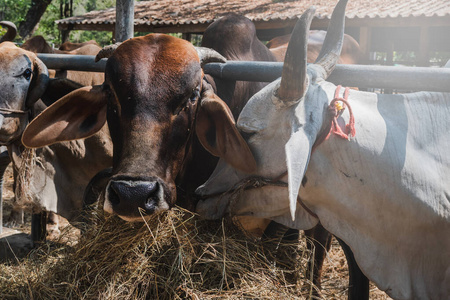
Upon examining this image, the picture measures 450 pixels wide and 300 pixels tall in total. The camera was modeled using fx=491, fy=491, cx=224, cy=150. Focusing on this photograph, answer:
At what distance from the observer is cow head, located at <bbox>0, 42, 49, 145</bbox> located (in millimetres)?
3410

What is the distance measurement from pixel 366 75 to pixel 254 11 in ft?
33.2

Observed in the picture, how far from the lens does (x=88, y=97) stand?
2.72 meters

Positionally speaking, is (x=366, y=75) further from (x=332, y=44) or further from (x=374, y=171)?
(x=374, y=171)

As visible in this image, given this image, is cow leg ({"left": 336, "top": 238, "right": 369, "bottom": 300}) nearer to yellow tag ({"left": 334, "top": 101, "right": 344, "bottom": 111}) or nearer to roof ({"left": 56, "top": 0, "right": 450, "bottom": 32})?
yellow tag ({"left": 334, "top": 101, "right": 344, "bottom": 111})

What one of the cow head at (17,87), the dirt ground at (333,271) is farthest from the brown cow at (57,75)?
the dirt ground at (333,271)

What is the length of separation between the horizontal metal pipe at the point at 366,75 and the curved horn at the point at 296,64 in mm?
667

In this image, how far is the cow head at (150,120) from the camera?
2.21 meters

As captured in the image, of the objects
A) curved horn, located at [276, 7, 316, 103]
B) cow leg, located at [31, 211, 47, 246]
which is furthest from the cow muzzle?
cow leg, located at [31, 211, 47, 246]

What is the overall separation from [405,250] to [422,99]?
2.34 feet

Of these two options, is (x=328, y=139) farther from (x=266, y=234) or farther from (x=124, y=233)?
(x=124, y=233)

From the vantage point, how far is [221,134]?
2549 mm

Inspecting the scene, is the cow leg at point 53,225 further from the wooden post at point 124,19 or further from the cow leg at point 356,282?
the cow leg at point 356,282

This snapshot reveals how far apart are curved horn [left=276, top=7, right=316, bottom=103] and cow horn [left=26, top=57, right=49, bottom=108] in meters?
2.12

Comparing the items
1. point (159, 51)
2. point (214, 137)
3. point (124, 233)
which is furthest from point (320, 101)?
point (124, 233)
